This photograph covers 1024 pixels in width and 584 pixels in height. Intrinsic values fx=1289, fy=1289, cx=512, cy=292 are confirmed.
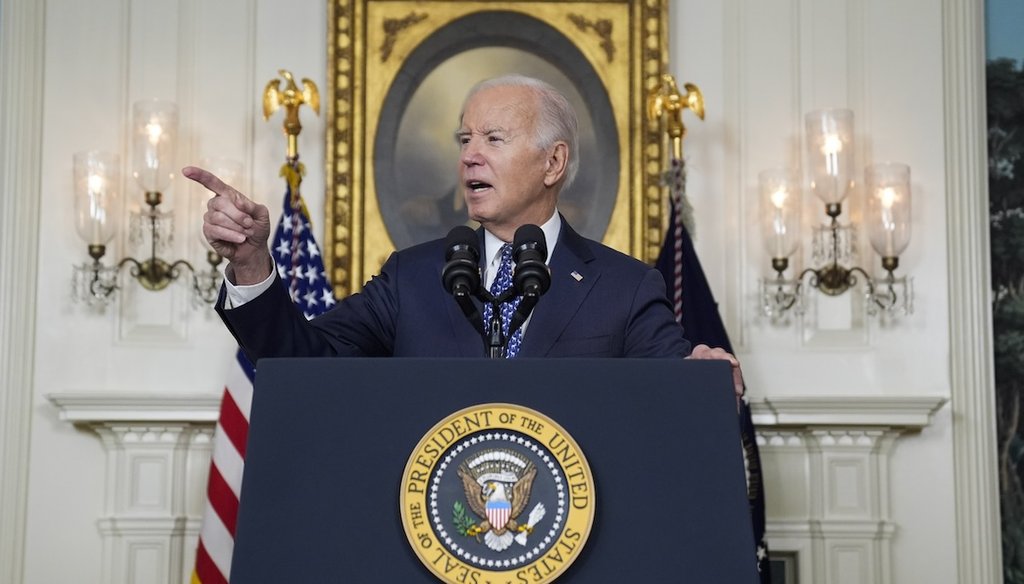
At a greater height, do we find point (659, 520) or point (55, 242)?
point (55, 242)

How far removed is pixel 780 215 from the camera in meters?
5.00

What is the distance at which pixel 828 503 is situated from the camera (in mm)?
5016

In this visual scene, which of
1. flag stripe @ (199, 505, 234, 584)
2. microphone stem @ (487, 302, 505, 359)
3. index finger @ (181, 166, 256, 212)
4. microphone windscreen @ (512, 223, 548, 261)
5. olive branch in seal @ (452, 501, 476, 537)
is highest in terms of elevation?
index finger @ (181, 166, 256, 212)

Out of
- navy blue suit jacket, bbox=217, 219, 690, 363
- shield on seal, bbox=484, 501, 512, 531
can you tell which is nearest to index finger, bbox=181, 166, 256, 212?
navy blue suit jacket, bbox=217, 219, 690, 363

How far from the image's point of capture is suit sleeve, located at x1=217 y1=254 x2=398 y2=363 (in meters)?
2.23

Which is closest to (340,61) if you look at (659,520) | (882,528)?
(882,528)

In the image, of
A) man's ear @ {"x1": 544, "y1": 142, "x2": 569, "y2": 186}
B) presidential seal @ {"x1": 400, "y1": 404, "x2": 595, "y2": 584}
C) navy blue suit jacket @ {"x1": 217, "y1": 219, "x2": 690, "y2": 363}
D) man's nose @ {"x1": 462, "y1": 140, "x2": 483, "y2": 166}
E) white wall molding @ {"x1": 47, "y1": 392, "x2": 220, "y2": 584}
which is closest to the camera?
presidential seal @ {"x1": 400, "y1": 404, "x2": 595, "y2": 584}

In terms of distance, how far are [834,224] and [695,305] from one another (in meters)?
0.65

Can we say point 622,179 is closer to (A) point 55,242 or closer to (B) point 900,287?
(B) point 900,287

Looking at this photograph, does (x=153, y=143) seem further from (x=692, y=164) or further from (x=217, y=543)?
(x=692, y=164)

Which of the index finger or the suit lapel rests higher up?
the index finger

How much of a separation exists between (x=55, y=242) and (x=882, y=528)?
11.3ft

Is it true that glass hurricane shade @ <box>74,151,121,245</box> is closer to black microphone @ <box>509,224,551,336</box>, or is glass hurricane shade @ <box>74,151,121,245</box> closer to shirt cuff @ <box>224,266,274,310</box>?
shirt cuff @ <box>224,266,274,310</box>

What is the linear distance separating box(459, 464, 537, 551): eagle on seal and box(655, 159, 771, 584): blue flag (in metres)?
3.13
